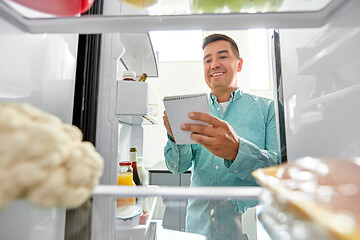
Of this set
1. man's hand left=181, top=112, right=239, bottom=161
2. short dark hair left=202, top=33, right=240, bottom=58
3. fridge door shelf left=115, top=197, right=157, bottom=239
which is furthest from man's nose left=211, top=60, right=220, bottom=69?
fridge door shelf left=115, top=197, right=157, bottom=239

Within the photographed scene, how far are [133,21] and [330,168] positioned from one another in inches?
20.0

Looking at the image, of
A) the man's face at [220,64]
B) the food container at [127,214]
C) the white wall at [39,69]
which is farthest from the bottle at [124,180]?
the man's face at [220,64]

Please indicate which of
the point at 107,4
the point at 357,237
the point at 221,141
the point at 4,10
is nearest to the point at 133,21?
the point at 4,10

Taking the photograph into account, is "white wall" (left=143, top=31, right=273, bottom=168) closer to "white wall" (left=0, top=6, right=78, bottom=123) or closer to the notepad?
the notepad

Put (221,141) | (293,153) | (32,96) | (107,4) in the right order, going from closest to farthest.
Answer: (32,96), (293,153), (107,4), (221,141)

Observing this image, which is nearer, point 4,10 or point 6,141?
point 6,141

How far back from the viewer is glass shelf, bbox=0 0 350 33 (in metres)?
0.44

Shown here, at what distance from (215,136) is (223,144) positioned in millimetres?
51

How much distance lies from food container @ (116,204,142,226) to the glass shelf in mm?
624

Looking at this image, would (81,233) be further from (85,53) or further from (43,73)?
(85,53)

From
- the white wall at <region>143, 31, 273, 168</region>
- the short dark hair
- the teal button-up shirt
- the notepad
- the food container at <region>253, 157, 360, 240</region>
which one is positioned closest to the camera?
the food container at <region>253, 157, 360, 240</region>

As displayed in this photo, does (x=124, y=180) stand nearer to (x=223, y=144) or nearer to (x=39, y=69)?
(x=223, y=144)

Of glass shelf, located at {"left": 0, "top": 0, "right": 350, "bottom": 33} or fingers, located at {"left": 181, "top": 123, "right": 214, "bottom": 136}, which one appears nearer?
glass shelf, located at {"left": 0, "top": 0, "right": 350, "bottom": 33}

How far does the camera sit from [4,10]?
0.41m
